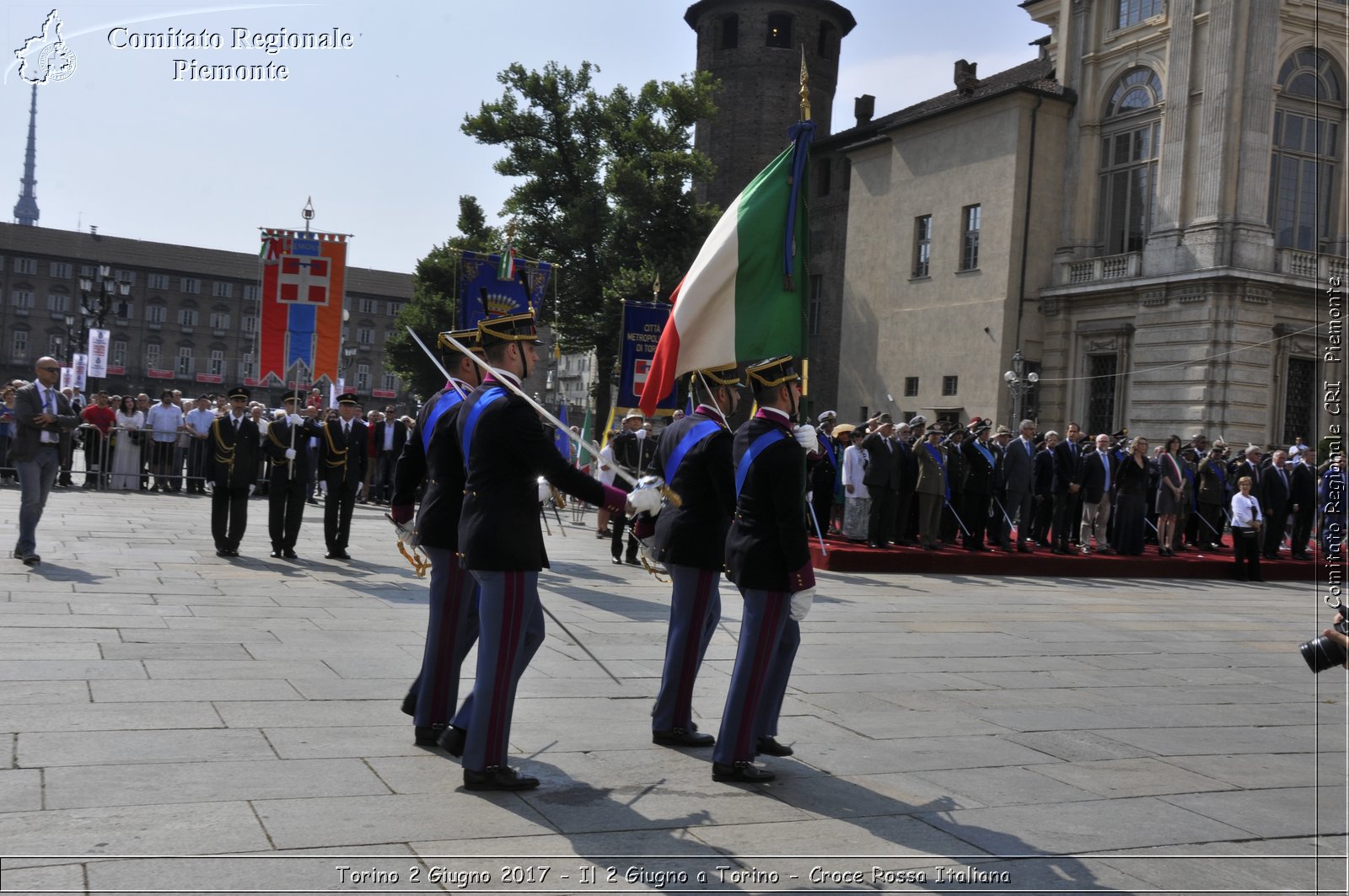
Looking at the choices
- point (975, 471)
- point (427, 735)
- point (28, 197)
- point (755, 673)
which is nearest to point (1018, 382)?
point (975, 471)

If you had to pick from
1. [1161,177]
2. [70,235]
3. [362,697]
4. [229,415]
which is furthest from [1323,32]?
[70,235]

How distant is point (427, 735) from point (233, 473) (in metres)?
8.72

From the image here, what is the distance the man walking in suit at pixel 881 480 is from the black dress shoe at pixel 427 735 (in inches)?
485

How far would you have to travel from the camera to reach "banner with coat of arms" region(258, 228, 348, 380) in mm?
17391

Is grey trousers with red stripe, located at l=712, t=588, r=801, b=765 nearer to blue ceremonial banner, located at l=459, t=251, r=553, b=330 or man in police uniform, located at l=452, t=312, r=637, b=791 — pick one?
man in police uniform, located at l=452, t=312, r=637, b=791

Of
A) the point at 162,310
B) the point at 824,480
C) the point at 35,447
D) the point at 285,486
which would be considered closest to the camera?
the point at 35,447

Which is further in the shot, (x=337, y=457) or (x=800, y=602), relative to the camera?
(x=337, y=457)

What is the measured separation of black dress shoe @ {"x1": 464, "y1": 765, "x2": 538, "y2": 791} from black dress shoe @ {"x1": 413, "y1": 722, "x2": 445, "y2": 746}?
0.80 m

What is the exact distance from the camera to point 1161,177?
A: 33188 millimetres

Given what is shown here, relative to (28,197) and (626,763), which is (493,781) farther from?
(28,197)

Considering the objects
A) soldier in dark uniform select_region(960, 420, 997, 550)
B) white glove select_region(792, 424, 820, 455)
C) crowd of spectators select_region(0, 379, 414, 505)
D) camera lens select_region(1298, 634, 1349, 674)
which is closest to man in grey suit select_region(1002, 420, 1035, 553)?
soldier in dark uniform select_region(960, 420, 997, 550)

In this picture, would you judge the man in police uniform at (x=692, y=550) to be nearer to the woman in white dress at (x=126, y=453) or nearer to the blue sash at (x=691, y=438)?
the blue sash at (x=691, y=438)

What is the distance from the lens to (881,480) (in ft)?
57.7

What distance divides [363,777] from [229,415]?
9.67m
